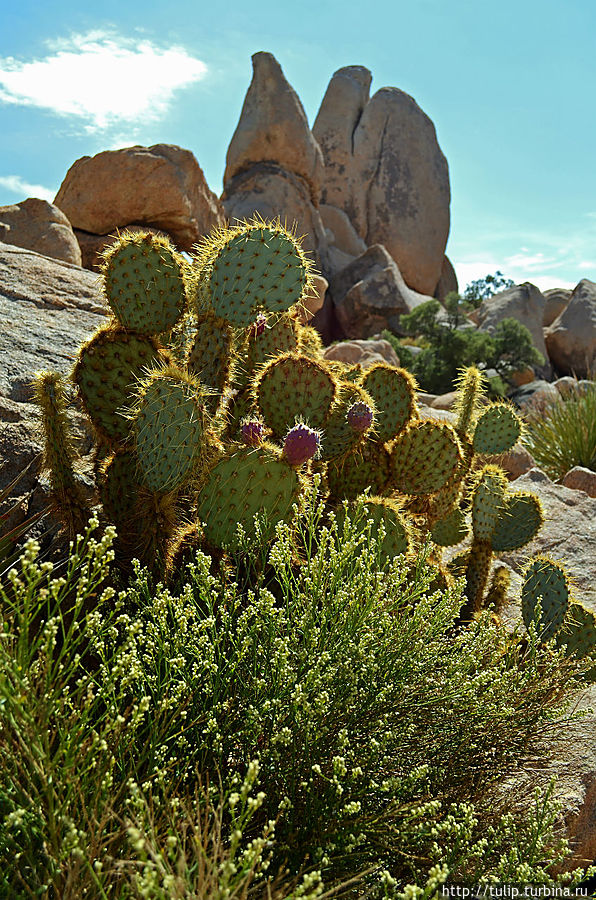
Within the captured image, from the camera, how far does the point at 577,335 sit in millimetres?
21469

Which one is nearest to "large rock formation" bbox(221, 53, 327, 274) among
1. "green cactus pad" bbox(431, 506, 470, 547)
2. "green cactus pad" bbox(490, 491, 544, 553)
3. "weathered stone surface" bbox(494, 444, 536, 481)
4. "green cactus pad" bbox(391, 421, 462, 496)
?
"weathered stone surface" bbox(494, 444, 536, 481)

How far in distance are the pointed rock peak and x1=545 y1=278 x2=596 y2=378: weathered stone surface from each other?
9.03 m

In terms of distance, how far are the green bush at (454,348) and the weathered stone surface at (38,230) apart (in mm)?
9718

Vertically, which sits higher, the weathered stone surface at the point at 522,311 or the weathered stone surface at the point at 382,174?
the weathered stone surface at the point at 382,174

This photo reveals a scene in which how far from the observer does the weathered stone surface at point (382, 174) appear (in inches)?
1101

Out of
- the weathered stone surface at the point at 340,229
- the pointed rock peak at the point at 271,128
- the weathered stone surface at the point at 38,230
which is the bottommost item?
the weathered stone surface at the point at 38,230

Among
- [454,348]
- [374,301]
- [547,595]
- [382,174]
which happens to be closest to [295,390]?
[547,595]

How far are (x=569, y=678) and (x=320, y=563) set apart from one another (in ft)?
2.85

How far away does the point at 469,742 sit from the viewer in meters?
1.87

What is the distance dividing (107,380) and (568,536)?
11.5 feet

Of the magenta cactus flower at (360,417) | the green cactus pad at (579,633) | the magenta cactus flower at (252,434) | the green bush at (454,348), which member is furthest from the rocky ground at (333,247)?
the magenta cactus flower at (252,434)

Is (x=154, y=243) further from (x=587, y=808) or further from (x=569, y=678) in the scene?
(x=587, y=808)

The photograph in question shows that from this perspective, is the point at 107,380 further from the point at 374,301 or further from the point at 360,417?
the point at 374,301

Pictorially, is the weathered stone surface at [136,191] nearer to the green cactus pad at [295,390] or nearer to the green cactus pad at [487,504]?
the green cactus pad at [487,504]
